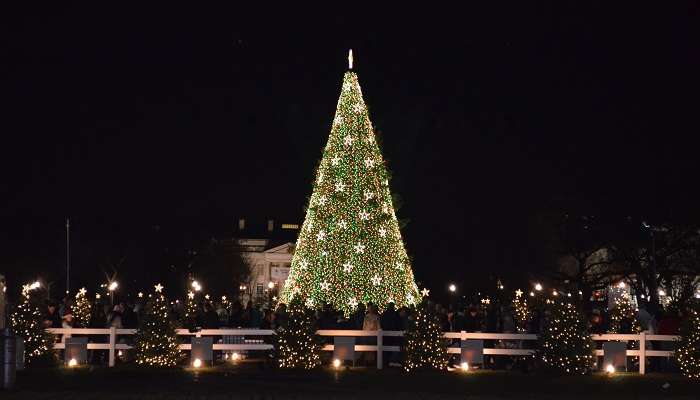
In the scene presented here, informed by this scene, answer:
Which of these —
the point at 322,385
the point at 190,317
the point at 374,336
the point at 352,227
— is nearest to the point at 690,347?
the point at 374,336

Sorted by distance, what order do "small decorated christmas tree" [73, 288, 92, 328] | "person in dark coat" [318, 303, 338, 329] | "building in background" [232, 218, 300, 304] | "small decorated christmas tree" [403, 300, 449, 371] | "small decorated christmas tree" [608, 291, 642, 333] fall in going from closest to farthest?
"small decorated christmas tree" [403, 300, 449, 371] < "small decorated christmas tree" [608, 291, 642, 333] < "person in dark coat" [318, 303, 338, 329] < "small decorated christmas tree" [73, 288, 92, 328] < "building in background" [232, 218, 300, 304]

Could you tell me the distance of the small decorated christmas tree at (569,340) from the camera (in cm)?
2683

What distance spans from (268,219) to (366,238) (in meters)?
154

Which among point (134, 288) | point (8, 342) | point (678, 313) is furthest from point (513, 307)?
point (134, 288)

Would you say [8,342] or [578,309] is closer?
[8,342]

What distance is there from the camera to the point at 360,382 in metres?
23.8

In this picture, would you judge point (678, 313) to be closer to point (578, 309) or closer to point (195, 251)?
point (578, 309)

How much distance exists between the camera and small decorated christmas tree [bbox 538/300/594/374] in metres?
26.8

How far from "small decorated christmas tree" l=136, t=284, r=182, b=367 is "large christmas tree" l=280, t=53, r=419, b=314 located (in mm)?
9845

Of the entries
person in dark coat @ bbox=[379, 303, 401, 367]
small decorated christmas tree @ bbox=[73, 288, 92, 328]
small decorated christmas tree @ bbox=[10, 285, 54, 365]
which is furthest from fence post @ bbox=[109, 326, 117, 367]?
person in dark coat @ bbox=[379, 303, 401, 367]

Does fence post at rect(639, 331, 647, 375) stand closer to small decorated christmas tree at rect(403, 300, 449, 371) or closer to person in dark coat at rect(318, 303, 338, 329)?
small decorated christmas tree at rect(403, 300, 449, 371)

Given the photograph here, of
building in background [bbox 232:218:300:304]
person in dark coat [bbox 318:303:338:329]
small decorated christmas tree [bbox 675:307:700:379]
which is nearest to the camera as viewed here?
small decorated christmas tree [bbox 675:307:700:379]

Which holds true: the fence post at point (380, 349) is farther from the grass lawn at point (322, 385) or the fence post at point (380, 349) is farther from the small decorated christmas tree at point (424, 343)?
the small decorated christmas tree at point (424, 343)

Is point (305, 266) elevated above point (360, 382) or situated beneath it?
elevated above
